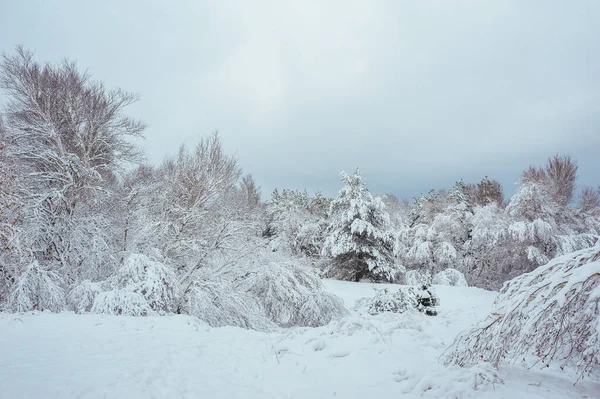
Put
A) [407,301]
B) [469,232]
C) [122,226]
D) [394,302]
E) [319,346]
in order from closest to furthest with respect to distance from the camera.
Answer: [319,346]
[407,301]
[394,302]
[122,226]
[469,232]

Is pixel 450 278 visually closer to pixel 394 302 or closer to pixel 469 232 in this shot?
pixel 469 232

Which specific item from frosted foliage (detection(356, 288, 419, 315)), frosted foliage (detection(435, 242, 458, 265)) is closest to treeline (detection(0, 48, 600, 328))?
frosted foliage (detection(356, 288, 419, 315))

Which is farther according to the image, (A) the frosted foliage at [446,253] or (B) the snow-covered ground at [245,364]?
(A) the frosted foliage at [446,253]

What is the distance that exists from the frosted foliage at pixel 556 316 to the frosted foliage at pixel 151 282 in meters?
7.90

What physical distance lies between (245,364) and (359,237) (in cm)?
1346

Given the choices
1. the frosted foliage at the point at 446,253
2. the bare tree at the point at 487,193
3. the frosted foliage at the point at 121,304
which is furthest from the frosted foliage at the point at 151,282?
the bare tree at the point at 487,193

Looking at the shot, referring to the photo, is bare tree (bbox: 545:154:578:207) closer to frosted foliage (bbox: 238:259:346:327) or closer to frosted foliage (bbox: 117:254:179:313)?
frosted foliage (bbox: 238:259:346:327)

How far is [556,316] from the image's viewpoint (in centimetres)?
261

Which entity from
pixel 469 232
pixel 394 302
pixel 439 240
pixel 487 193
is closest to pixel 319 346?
pixel 394 302

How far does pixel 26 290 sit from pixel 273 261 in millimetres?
6638

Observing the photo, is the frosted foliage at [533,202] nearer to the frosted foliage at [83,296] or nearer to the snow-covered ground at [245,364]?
the snow-covered ground at [245,364]

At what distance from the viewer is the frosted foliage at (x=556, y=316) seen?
2.52 m

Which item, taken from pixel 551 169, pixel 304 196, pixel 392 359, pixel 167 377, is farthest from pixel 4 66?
pixel 304 196

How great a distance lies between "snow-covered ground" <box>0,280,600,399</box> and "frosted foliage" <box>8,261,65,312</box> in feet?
6.44
